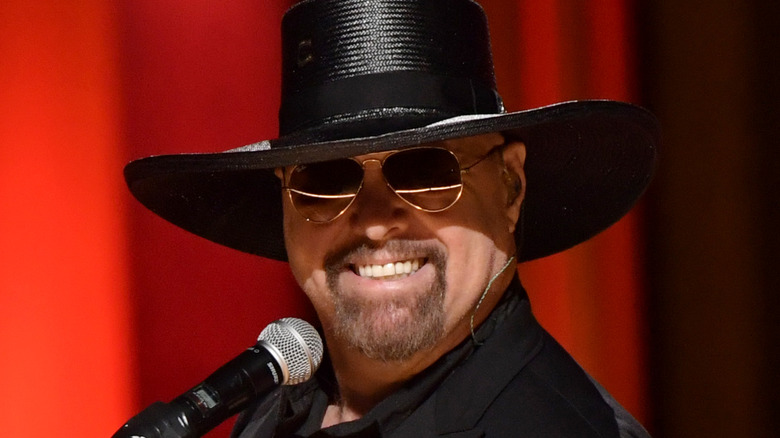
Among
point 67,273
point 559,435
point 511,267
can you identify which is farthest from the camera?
point 67,273

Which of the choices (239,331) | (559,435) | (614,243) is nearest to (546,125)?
(559,435)

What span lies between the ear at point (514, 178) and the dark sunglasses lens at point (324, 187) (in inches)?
10.6

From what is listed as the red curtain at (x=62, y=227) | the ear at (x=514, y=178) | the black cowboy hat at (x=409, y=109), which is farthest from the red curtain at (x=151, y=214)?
the ear at (x=514, y=178)

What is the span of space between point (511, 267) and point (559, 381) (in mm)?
229

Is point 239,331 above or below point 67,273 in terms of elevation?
below

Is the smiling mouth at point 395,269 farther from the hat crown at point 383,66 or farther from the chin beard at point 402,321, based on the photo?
the hat crown at point 383,66

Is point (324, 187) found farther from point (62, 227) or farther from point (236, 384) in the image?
point (62, 227)

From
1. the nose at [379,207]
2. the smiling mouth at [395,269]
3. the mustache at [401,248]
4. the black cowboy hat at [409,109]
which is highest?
the black cowboy hat at [409,109]

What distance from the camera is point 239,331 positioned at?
78.9 inches

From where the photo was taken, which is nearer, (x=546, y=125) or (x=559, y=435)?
(x=559, y=435)

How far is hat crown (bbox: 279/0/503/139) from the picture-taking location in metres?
1.24

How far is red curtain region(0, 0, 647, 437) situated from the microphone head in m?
0.80

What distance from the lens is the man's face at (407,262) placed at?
1247 millimetres

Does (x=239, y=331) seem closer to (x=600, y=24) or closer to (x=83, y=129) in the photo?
(x=83, y=129)
